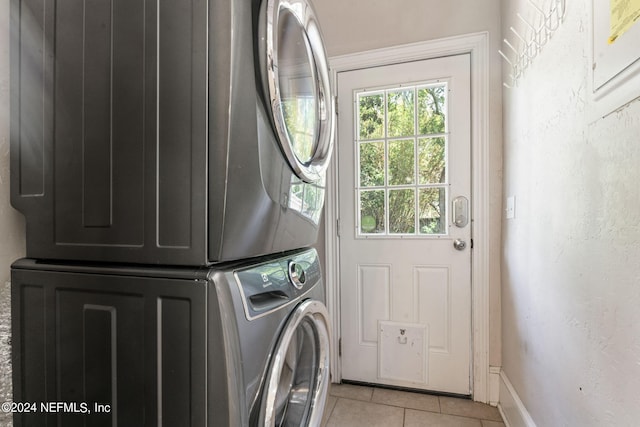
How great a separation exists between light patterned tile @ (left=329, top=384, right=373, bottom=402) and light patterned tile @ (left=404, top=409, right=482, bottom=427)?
26cm

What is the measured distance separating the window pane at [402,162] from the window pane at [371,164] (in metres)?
0.06

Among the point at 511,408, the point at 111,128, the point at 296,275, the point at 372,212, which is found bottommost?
the point at 511,408

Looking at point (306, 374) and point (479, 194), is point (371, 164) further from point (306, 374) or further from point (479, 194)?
point (306, 374)

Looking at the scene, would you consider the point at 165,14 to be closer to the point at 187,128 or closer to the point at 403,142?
the point at 187,128

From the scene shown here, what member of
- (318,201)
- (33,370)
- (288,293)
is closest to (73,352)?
(33,370)

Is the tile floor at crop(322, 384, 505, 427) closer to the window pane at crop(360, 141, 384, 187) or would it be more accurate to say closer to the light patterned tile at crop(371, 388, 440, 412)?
the light patterned tile at crop(371, 388, 440, 412)

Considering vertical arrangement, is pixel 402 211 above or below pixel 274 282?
above

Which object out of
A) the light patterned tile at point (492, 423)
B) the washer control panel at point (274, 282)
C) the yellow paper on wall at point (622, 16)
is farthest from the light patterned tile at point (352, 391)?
the yellow paper on wall at point (622, 16)

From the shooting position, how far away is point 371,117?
1.97 m

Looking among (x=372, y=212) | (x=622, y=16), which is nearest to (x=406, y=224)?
(x=372, y=212)

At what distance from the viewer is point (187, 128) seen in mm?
613

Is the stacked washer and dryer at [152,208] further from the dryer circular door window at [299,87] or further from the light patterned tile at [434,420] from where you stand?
the light patterned tile at [434,420]

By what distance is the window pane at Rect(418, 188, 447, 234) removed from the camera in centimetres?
183

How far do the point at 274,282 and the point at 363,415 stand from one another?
4.30 feet
